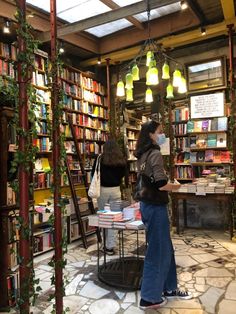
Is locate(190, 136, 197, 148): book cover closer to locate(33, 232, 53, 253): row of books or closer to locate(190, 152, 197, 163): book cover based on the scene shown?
locate(190, 152, 197, 163): book cover

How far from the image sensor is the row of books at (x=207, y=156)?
5.60m

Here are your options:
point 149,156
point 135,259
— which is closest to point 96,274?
point 135,259

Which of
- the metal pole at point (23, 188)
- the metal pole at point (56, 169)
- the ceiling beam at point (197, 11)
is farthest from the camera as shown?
the ceiling beam at point (197, 11)

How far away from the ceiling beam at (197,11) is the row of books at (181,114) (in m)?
1.63

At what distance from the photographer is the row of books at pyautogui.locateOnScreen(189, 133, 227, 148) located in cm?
565

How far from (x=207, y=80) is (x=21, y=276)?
202 inches

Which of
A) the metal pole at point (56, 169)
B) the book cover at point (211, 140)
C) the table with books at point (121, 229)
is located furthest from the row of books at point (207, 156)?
the metal pole at point (56, 169)

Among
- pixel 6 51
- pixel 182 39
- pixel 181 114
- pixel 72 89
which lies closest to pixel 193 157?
pixel 181 114

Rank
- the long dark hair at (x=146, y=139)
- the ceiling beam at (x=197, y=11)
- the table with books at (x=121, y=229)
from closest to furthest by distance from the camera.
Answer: the long dark hair at (x=146, y=139)
the table with books at (x=121, y=229)
the ceiling beam at (x=197, y=11)

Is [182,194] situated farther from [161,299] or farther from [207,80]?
[161,299]

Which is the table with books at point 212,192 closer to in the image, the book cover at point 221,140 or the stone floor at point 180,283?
the stone floor at point 180,283


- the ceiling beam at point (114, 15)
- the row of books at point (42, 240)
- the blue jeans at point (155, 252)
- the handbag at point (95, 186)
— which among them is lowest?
the row of books at point (42, 240)

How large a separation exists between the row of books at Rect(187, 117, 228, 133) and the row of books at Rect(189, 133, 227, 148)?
134mm

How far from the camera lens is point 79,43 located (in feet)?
19.2
